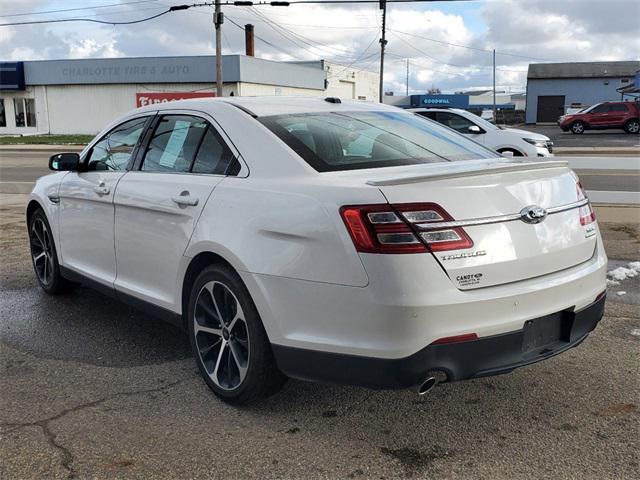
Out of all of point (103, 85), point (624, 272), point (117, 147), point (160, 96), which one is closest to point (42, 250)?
point (117, 147)

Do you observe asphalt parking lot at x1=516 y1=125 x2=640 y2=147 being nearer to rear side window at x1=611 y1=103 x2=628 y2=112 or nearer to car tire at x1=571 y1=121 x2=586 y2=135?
car tire at x1=571 y1=121 x2=586 y2=135

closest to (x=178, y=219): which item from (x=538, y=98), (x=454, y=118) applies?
(x=454, y=118)

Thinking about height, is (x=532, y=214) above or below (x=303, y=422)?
above

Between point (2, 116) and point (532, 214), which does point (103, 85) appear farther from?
point (532, 214)

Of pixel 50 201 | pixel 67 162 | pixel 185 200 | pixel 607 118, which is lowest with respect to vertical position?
pixel 50 201

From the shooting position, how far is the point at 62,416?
3439 mm

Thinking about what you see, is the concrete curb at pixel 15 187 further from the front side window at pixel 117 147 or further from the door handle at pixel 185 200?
the door handle at pixel 185 200

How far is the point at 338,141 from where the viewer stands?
3654mm

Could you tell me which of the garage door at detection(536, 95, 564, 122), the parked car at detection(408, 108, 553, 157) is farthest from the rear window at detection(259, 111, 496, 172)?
the garage door at detection(536, 95, 564, 122)

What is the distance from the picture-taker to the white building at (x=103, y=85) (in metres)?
44.1

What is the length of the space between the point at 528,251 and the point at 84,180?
3.39 metres

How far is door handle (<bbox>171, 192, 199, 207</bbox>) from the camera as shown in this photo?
3621 millimetres

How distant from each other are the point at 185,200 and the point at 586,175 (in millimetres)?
13679

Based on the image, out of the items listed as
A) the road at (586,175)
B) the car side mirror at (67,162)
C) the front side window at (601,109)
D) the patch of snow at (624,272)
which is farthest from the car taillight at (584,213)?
the front side window at (601,109)
